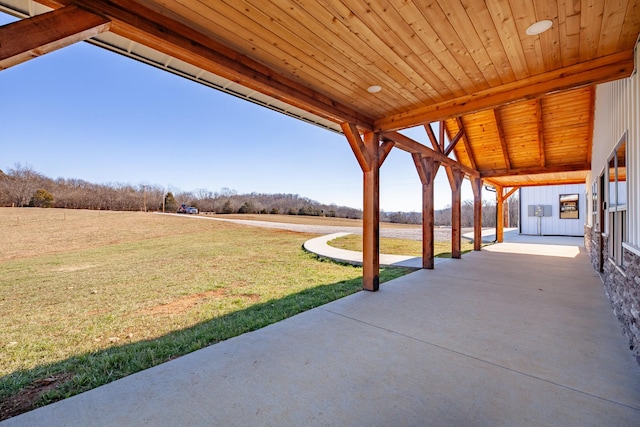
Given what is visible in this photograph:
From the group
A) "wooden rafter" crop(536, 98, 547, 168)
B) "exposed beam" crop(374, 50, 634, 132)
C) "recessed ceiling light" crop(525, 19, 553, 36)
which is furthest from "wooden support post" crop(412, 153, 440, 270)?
"recessed ceiling light" crop(525, 19, 553, 36)

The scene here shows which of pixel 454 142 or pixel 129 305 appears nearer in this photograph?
pixel 129 305

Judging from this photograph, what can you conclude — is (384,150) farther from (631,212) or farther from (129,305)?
(129,305)

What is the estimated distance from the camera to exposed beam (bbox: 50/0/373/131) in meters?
1.91

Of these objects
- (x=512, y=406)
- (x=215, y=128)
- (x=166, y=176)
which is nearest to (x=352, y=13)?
(x=512, y=406)

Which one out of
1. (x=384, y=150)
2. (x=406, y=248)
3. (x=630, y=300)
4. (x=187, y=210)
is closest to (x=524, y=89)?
(x=384, y=150)

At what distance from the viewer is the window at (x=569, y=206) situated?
1392cm

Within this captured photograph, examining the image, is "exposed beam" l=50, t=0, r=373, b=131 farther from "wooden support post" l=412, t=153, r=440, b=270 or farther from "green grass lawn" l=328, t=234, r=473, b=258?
"green grass lawn" l=328, t=234, r=473, b=258

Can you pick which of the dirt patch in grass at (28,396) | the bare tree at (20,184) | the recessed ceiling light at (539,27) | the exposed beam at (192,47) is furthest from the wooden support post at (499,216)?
the bare tree at (20,184)

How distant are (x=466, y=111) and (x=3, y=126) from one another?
21623 mm

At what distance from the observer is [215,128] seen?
27.2 metres

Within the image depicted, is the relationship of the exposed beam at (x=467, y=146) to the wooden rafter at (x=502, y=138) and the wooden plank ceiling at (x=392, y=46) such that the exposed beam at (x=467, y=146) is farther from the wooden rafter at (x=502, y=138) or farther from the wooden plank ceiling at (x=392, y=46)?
the wooden plank ceiling at (x=392, y=46)

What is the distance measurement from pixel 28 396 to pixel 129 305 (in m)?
2.22

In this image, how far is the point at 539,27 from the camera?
2.33 m

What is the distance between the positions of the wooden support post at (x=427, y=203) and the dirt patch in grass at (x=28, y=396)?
577cm
